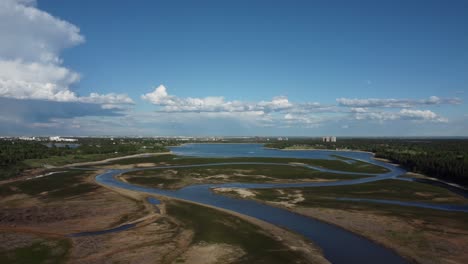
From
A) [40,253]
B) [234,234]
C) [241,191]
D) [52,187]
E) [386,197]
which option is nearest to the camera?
[40,253]

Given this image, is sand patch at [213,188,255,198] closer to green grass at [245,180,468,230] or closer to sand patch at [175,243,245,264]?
green grass at [245,180,468,230]

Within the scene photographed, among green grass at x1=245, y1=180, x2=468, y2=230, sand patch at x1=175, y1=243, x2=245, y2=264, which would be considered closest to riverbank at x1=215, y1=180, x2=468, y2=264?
green grass at x1=245, y1=180, x2=468, y2=230

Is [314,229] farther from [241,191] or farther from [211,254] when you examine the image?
[241,191]

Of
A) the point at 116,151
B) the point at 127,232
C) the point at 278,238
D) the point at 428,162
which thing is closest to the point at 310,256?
the point at 278,238

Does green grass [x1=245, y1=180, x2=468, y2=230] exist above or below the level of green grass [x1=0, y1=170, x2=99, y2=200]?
above

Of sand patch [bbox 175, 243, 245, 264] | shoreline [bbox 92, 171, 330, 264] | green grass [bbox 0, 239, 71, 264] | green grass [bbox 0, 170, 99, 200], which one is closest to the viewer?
green grass [bbox 0, 239, 71, 264]

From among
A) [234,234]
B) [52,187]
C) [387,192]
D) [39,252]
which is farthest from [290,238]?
[52,187]
